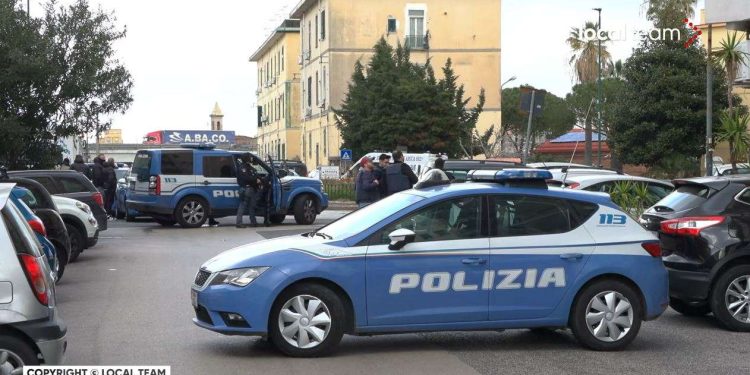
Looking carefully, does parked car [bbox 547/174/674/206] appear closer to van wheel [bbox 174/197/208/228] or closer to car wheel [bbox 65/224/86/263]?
car wheel [bbox 65/224/86/263]

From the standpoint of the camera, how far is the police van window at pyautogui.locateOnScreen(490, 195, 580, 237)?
9.66 m

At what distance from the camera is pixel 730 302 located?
10.9 metres

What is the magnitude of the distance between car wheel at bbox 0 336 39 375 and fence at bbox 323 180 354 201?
32.7 meters

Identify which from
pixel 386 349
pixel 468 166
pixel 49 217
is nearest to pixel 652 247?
pixel 386 349

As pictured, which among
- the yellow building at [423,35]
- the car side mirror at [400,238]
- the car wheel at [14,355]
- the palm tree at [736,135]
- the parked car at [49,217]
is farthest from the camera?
the yellow building at [423,35]

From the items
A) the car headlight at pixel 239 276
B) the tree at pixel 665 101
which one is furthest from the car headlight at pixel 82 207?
the tree at pixel 665 101

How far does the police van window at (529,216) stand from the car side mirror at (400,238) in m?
0.85

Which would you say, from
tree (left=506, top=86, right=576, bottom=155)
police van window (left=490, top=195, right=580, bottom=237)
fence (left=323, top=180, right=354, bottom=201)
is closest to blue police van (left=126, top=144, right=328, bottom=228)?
fence (left=323, top=180, right=354, bottom=201)

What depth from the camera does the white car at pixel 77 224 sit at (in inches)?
695

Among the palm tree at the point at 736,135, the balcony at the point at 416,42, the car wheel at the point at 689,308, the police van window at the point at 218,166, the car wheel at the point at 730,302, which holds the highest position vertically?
the balcony at the point at 416,42

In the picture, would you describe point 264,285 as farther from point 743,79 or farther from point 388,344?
point 743,79

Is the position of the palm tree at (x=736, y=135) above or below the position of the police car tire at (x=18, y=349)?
above

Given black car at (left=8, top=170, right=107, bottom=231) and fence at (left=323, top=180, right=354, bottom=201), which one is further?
fence at (left=323, top=180, right=354, bottom=201)

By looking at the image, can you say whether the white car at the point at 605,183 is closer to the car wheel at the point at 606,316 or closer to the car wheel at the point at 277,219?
the car wheel at the point at 606,316
